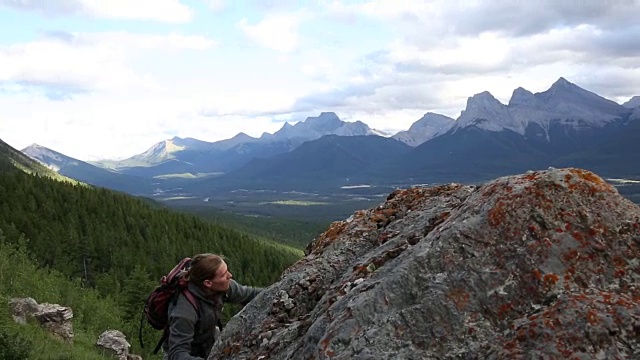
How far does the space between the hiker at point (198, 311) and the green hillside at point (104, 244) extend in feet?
126

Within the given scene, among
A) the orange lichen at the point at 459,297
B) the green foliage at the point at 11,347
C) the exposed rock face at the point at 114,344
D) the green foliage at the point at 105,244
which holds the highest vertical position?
the orange lichen at the point at 459,297

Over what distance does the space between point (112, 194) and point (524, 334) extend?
151 metres

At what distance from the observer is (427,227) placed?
26.4 feet

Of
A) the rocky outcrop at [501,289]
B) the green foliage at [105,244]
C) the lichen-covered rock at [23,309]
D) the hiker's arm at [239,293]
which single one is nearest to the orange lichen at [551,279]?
the rocky outcrop at [501,289]

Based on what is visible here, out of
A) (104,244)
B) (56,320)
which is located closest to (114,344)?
(56,320)

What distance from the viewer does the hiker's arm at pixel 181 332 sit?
6.79 m

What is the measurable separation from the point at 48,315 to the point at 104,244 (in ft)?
283

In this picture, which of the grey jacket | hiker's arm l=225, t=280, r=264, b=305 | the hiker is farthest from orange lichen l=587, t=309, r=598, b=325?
hiker's arm l=225, t=280, r=264, b=305

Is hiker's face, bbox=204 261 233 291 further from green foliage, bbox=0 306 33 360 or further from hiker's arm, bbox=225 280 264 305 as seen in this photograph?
green foliage, bbox=0 306 33 360

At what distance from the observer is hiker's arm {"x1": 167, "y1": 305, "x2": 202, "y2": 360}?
679 centimetres

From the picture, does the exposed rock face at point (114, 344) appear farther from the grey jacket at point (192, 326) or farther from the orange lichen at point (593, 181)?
the orange lichen at point (593, 181)

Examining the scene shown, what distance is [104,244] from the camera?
105m

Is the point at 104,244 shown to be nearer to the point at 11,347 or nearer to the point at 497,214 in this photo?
the point at 11,347

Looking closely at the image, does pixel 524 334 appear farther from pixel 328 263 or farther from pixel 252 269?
pixel 252 269
